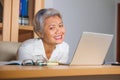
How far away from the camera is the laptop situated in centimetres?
112

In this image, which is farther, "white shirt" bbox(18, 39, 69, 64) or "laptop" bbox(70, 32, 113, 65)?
"white shirt" bbox(18, 39, 69, 64)

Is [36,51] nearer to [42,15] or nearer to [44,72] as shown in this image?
[42,15]

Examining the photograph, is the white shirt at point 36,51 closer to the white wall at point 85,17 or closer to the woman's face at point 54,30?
the woman's face at point 54,30

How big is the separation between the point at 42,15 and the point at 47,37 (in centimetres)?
16

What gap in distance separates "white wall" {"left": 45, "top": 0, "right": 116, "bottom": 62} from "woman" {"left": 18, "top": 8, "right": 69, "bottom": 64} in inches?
Answer: 43.2

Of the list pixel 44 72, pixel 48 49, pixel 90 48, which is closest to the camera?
pixel 44 72

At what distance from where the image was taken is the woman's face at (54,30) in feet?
5.49

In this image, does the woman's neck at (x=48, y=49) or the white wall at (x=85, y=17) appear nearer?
the woman's neck at (x=48, y=49)

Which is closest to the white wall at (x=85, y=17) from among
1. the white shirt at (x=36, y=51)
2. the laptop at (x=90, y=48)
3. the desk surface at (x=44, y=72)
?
the white shirt at (x=36, y=51)

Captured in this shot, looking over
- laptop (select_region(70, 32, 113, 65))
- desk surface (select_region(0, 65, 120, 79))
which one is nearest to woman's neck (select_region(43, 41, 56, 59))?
laptop (select_region(70, 32, 113, 65))

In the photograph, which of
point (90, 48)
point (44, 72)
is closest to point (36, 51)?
point (90, 48)

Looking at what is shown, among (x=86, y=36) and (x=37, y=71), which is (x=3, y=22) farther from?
(x=37, y=71)

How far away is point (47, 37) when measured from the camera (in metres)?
1.71

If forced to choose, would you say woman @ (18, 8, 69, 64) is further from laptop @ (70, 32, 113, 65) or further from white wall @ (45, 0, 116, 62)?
white wall @ (45, 0, 116, 62)
